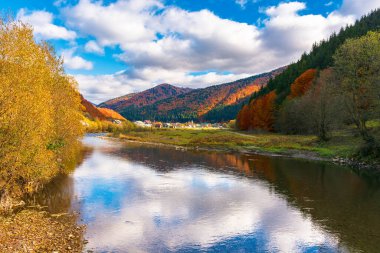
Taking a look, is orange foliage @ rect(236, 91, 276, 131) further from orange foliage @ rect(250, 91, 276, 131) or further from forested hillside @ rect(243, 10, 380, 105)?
forested hillside @ rect(243, 10, 380, 105)

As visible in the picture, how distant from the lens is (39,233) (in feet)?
67.5

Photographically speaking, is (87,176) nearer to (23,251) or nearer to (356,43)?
(23,251)

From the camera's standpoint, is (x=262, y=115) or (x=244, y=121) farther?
(x=244, y=121)

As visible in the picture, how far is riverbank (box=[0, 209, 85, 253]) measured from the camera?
18156mm

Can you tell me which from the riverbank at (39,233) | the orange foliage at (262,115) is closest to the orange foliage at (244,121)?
the orange foliage at (262,115)

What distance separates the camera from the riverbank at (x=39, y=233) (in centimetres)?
1816

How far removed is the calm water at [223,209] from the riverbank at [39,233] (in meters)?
1.15

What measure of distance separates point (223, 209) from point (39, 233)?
15.8 metres

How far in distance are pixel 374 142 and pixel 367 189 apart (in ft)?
66.9

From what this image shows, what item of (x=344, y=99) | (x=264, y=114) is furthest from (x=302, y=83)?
(x=344, y=99)

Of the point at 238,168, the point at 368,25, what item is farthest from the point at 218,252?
the point at 368,25

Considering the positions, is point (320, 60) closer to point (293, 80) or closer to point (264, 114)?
point (293, 80)

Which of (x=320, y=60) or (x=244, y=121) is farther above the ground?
(x=320, y=60)

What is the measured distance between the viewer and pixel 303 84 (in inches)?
5522
